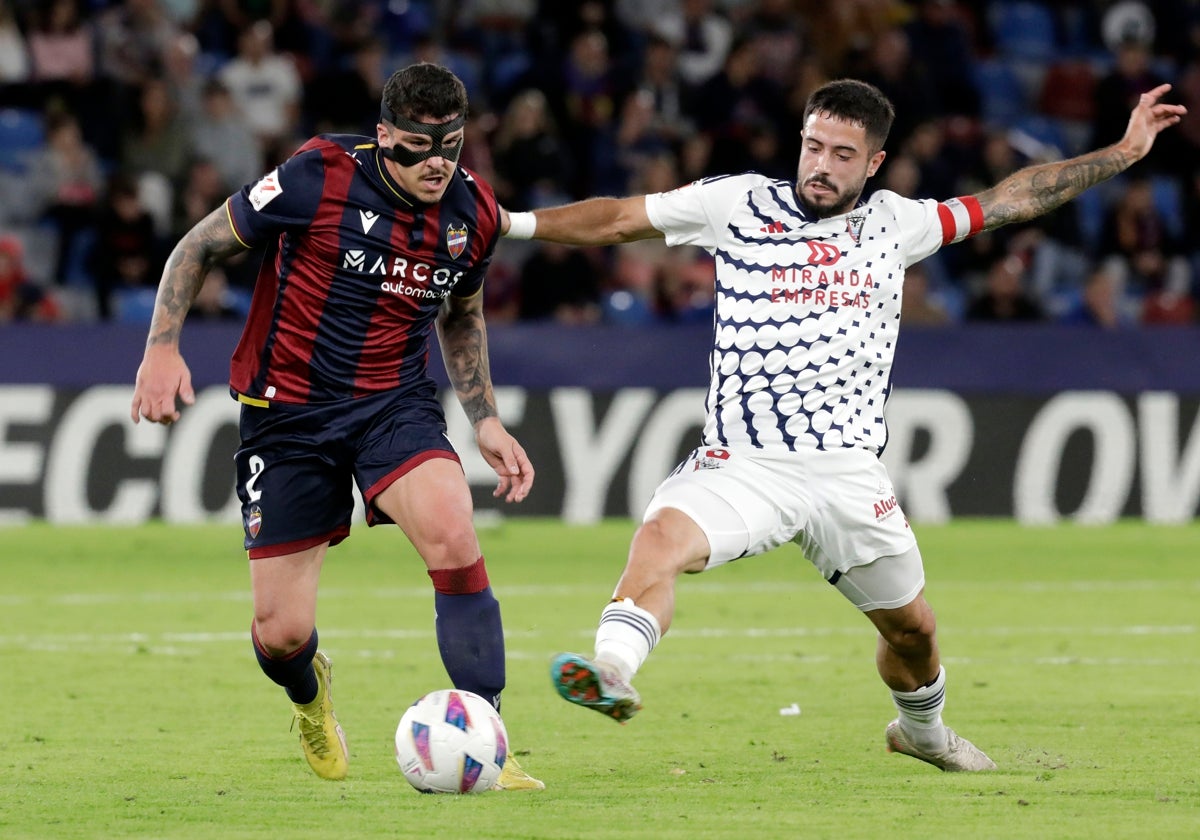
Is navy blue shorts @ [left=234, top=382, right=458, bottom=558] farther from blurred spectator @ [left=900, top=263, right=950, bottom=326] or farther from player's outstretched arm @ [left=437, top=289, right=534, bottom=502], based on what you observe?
blurred spectator @ [left=900, top=263, right=950, bottom=326]

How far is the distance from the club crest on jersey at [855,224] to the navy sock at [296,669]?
2.20 metres

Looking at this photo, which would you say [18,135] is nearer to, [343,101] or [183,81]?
[183,81]

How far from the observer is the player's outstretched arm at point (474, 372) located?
640cm

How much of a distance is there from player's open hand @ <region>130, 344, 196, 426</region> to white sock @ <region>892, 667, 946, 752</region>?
8.32ft

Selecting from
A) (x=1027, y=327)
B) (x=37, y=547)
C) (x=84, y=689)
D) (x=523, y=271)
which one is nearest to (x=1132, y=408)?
(x=1027, y=327)

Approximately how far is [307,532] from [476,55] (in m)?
13.3

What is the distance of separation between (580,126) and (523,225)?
11724mm

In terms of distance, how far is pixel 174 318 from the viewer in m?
6.12

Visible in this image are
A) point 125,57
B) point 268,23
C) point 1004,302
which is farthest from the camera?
point 268,23

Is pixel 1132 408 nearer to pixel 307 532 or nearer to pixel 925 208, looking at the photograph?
pixel 925 208

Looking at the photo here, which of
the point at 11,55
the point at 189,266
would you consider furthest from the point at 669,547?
the point at 11,55

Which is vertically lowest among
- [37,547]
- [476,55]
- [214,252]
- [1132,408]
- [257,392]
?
[37,547]

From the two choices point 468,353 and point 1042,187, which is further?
point 468,353

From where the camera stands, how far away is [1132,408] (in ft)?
49.2
